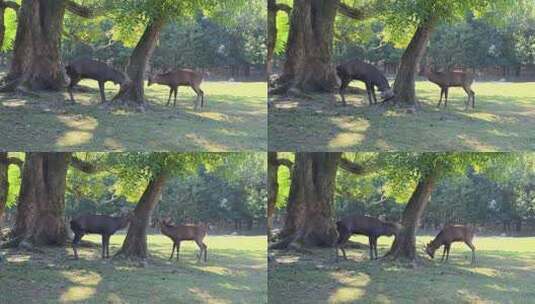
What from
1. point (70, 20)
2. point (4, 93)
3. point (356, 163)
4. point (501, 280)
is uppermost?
point (70, 20)

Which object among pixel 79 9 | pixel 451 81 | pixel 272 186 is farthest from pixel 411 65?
pixel 79 9

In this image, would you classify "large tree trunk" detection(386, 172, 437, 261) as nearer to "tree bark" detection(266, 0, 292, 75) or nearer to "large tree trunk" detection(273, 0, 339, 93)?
"large tree trunk" detection(273, 0, 339, 93)

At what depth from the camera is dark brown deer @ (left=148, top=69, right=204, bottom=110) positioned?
20.4 feet

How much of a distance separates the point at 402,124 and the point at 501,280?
4.07ft

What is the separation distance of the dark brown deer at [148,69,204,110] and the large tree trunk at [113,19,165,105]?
8cm

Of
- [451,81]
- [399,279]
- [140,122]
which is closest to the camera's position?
[451,81]

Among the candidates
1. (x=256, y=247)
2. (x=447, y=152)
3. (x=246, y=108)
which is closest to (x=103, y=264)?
(x=256, y=247)

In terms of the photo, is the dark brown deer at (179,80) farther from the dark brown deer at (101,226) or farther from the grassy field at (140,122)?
the dark brown deer at (101,226)

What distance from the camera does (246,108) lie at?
6.25 meters

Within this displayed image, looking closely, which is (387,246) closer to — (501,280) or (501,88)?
(501,280)

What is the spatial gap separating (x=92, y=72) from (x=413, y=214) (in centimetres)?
235

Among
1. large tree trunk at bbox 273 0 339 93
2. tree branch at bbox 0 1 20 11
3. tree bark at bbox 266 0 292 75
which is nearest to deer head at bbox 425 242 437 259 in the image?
large tree trunk at bbox 273 0 339 93

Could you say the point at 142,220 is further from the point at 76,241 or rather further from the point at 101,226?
the point at 76,241

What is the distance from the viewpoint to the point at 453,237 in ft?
20.3
